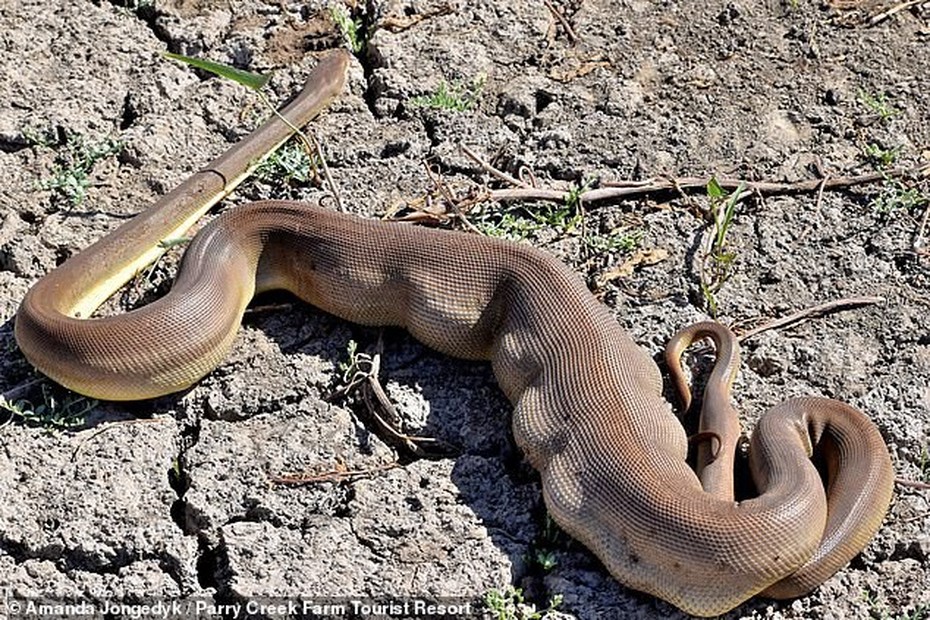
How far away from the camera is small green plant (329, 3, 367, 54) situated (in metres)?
7.73

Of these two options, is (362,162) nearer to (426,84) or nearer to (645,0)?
(426,84)

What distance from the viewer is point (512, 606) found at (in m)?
5.06

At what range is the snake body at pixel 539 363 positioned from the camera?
488 centimetres

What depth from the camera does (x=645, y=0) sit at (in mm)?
7805

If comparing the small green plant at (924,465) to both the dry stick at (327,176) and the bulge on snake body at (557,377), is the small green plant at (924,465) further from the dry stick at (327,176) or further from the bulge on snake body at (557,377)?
the dry stick at (327,176)

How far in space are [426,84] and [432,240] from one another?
64.7 inches

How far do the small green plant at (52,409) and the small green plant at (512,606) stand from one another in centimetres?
199

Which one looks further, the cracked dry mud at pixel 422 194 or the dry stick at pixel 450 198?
the dry stick at pixel 450 198

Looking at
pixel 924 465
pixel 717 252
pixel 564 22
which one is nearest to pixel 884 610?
pixel 924 465

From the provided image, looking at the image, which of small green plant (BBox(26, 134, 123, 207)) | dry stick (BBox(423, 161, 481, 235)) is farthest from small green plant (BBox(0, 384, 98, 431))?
dry stick (BBox(423, 161, 481, 235))

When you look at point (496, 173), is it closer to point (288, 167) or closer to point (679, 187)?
point (679, 187)

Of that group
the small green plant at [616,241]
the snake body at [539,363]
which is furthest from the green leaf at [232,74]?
the small green plant at [616,241]

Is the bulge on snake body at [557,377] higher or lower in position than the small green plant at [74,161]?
higher

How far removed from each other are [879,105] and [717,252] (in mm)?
1523
